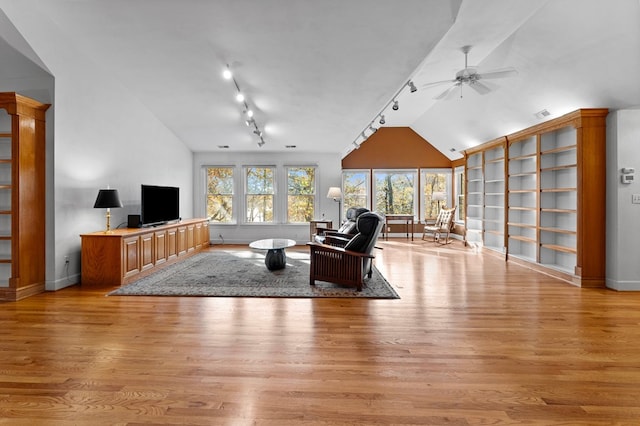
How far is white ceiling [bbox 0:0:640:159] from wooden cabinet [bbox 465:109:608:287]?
1.28 feet

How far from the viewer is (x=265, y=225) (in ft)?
30.0

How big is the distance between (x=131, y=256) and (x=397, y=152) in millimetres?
7746

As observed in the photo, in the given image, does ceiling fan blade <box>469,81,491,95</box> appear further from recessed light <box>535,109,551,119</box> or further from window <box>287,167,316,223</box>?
window <box>287,167,316,223</box>

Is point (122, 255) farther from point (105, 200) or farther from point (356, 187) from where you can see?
point (356, 187)

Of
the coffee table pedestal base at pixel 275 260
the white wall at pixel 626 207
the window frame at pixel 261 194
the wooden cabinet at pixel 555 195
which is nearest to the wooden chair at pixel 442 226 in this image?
the wooden cabinet at pixel 555 195

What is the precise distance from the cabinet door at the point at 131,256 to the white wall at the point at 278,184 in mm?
4038

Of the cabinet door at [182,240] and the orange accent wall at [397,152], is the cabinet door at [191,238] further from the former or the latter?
the orange accent wall at [397,152]

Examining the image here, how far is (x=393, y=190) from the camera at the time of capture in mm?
10273

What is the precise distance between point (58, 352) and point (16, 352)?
0.32 meters

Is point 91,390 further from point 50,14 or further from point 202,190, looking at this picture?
point 202,190

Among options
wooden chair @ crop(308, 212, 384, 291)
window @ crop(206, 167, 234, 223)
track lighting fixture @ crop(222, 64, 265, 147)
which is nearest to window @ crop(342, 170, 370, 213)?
track lighting fixture @ crop(222, 64, 265, 147)

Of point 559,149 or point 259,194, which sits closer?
point 559,149

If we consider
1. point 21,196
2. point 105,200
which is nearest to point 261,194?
point 105,200

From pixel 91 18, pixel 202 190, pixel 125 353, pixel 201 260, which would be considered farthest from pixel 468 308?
pixel 202 190
